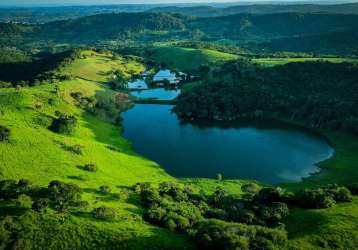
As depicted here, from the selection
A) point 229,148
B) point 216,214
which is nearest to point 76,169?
point 216,214

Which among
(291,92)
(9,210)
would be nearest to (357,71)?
(291,92)

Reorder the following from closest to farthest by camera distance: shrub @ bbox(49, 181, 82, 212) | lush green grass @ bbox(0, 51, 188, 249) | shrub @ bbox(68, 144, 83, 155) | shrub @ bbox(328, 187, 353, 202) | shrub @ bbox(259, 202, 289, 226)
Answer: lush green grass @ bbox(0, 51, 188, 249), shrub @ bbox(49, 181, 82, 212), shrub @ bbox(259, 202, 289, 226), shrub @ bbox(328, 187, 353, 202), shrub @ bbox(68, 144, 83, 155)

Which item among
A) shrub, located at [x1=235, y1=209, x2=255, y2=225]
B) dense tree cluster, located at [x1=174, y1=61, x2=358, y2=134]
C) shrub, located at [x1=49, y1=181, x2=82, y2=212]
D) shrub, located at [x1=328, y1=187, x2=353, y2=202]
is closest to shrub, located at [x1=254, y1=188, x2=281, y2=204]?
shrub, located at [x1=235, y1=209, x2=255, y2=225]

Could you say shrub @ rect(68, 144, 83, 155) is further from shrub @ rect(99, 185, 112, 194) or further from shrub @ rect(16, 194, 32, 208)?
shrub @ rect(16, 194, 32, 208)

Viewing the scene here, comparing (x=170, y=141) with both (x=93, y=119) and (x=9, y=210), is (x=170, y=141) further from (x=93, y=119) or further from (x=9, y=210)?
(x=9, y=210)

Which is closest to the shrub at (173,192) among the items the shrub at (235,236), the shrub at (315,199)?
the shrub at (235,236)

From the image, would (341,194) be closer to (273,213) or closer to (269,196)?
(269,196)
